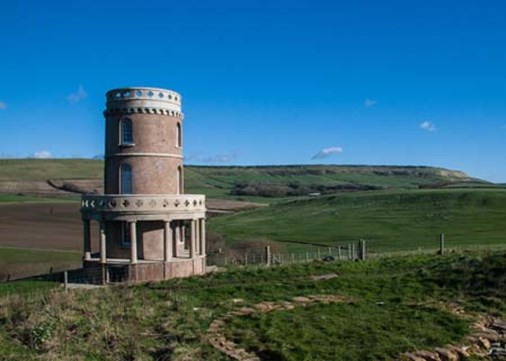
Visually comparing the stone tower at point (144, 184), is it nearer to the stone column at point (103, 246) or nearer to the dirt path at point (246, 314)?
the stone column at point (103, 246)

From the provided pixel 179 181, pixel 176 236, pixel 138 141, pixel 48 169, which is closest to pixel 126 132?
pixel 138 141

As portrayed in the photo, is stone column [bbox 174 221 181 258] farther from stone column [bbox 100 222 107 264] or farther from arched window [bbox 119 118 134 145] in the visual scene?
arched window [bbox 119 118 134 145]

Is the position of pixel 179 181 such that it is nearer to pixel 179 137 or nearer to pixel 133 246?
pixel 179 137

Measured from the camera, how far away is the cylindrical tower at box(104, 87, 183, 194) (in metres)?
34.0

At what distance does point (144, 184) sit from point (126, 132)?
355 centimetres

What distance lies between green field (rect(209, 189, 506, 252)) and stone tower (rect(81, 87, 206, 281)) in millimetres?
22672

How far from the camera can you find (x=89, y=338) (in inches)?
614

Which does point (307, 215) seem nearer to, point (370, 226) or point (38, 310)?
point (370, 226)

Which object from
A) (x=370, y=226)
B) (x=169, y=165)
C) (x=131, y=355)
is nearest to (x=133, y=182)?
(x=169, y=165)

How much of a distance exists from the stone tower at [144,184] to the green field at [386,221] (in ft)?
74.4

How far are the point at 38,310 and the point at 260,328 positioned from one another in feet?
24.9

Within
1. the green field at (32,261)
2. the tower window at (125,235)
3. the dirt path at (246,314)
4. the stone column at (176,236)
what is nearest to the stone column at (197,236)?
the stone column at (176,236)

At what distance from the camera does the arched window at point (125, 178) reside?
3428 cm

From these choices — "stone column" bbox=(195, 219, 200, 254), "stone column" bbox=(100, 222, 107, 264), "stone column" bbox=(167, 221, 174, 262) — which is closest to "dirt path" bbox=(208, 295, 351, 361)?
"stone column" bbox=(167, 221, 174, 262)
